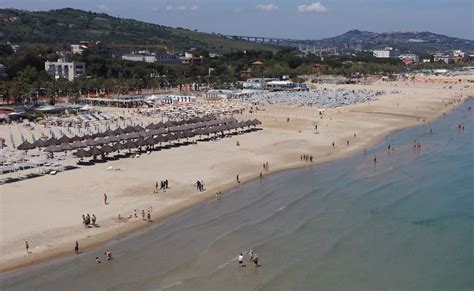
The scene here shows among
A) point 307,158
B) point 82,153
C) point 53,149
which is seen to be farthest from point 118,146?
point 307,158

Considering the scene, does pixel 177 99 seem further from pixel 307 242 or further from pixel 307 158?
pixel 307 242

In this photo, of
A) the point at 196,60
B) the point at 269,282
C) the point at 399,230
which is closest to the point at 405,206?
the point at 399,230

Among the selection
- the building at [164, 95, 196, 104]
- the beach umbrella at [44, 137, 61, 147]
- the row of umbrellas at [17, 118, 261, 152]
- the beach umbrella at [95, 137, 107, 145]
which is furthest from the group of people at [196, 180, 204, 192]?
the building at [164, 95, 196, 104]

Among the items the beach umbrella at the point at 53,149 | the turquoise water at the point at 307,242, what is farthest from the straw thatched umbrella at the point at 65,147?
the turquoise water at the point at 307,242

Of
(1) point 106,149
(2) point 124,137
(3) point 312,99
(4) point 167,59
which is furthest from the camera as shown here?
(4) point 167,59

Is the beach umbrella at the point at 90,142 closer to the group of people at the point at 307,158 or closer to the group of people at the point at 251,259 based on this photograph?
the group of people at the point at 307,158
